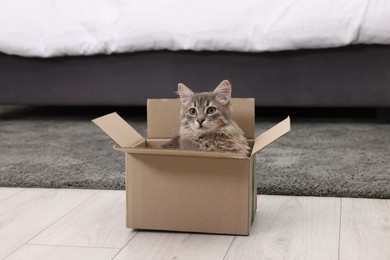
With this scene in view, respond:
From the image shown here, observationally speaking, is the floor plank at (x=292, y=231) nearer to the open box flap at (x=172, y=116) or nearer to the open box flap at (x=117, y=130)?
the open box flap at (x=172, y=116)

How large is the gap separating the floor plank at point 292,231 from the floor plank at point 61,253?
276mm

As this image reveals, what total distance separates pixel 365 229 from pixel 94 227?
26.0 inches

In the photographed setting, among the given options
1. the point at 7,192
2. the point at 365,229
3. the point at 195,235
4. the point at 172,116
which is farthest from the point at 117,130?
the point at 365,229

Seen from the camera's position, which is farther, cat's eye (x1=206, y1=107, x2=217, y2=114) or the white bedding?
the white bedding

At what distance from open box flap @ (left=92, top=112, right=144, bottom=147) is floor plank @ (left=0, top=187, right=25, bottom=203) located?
1.45 ft

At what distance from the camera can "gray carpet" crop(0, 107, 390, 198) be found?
171 cm

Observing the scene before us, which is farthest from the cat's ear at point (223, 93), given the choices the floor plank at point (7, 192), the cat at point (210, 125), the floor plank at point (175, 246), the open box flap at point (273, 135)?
the floor plank at point (7, 192)

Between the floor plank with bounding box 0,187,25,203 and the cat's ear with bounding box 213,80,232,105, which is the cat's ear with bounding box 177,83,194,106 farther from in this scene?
the floor plank with bounding box 0,187,25,203

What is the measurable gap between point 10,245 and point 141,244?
301mm

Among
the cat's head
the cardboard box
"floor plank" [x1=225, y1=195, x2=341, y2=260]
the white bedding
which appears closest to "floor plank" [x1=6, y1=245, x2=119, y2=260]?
the cardboard box

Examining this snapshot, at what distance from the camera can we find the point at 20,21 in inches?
111

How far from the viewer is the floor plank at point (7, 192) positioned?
5.57 ft

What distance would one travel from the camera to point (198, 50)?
2650 millimetres

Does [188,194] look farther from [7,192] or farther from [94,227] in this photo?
[7,192]
